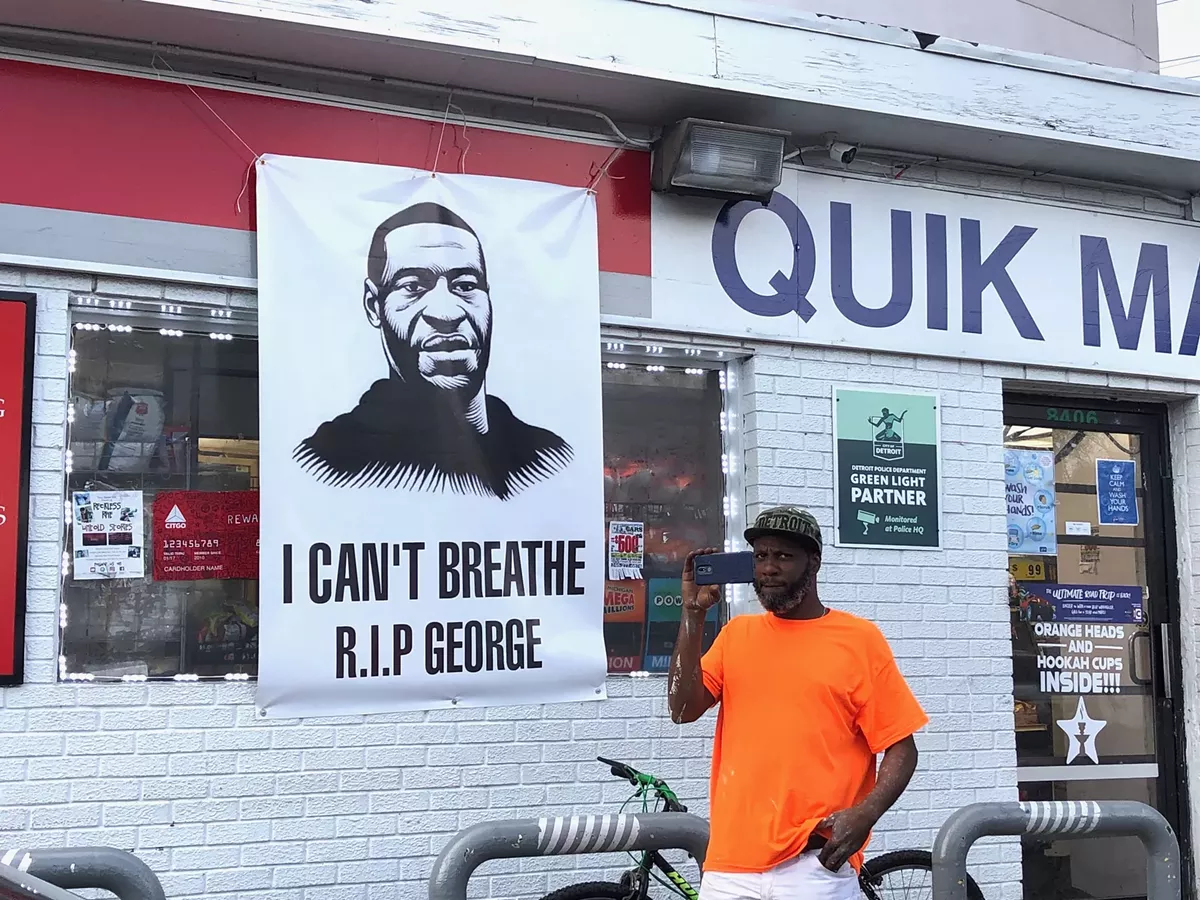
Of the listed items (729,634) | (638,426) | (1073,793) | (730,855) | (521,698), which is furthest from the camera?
(1073,793)

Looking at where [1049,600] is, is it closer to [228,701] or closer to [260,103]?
[228,701]

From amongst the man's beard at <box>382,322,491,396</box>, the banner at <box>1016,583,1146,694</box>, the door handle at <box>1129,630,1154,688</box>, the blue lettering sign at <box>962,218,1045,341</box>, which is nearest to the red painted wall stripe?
the man's beard at <box>382,322,491,396</box>

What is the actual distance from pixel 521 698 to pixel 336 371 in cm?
144

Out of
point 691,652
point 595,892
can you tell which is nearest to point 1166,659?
point 595,892

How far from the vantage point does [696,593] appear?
11.1 feet

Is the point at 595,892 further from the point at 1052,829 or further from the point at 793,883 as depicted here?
the point at 1052,829

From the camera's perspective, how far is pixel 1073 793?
617 centimetres

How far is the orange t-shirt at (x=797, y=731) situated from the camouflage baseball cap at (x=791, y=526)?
0.71 feet

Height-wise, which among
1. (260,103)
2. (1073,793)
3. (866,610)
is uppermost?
(260,103)

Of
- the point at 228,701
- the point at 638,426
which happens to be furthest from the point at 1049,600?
the point at 228,701

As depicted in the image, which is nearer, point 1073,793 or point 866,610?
point 866,610

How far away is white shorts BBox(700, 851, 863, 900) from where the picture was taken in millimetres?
3166

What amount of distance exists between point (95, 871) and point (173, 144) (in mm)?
2740

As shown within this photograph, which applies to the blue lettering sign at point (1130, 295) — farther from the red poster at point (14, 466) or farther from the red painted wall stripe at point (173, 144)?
the red poster at point (14, 466)
